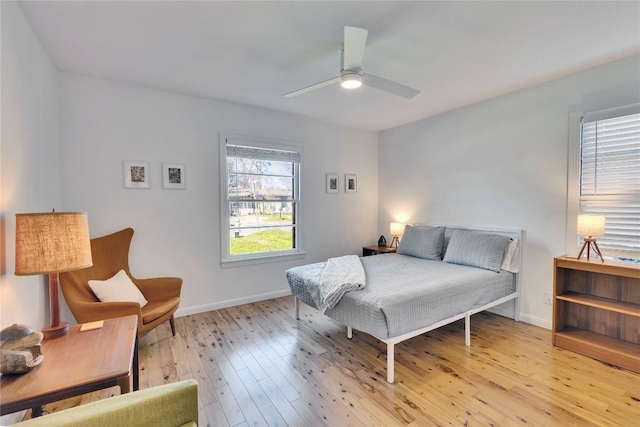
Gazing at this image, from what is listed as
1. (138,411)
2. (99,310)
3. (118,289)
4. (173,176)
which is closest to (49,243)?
(138,411)

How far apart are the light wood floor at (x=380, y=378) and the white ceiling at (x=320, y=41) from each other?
254cm

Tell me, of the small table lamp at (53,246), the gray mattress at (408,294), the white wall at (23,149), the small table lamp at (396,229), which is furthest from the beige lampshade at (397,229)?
the white wall at (23,149)

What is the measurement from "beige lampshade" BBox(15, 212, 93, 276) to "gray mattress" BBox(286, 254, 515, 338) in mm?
1834

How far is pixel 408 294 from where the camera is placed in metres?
2.38

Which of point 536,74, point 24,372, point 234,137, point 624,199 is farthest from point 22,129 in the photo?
point 624,199

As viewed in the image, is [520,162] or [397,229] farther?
[397,229]

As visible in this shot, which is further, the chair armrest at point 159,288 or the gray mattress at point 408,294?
the chair armrest at point 159,288

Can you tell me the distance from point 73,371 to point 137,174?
7.89 ft

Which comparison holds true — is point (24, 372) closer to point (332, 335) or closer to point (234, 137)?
point (332, 335)

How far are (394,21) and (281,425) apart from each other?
269 cm

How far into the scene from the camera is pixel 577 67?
9.08ft

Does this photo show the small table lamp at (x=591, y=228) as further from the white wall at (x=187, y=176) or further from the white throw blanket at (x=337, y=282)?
the white wall at (x=187, y=176)

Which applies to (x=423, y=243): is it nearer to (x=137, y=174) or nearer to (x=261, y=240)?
(x=261, y=240)

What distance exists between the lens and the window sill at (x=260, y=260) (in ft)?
12.4
